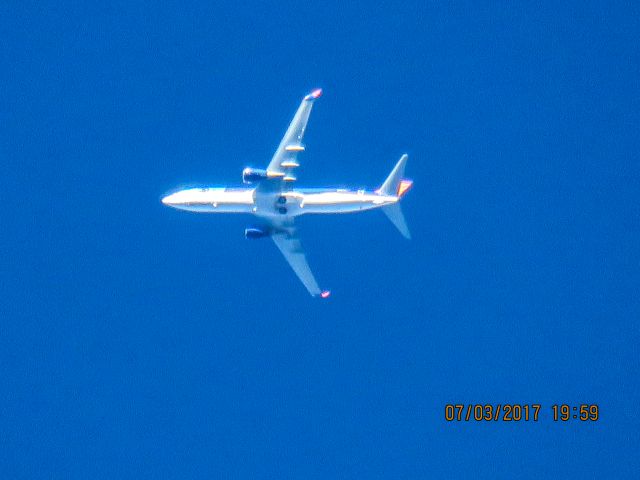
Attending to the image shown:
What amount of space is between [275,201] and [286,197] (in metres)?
0.76

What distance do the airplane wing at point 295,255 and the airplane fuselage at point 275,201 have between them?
2.43m

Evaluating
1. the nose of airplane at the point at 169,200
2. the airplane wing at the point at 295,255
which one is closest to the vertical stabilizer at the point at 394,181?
the airplane wing at the point at 295,255

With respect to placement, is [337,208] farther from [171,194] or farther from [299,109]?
[171,194]

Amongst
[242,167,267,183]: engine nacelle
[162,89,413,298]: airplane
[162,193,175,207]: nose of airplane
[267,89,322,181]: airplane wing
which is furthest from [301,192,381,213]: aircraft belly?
[162,193,175,207]: nose of airplane

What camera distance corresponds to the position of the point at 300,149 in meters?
44.5

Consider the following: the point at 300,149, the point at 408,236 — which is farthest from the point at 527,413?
the point at 300,149

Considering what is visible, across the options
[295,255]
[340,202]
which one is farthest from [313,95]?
[295,255]

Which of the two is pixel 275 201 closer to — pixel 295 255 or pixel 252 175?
pixel 252 175

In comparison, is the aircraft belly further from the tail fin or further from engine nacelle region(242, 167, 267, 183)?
engine nacelle region(242, 167, 267, 183)

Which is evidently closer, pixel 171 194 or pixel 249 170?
pixel 249 170

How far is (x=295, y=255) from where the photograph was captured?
162 ft

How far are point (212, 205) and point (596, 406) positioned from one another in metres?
28.7

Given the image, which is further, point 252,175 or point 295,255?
point 295,255

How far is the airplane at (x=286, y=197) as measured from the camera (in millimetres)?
44406
